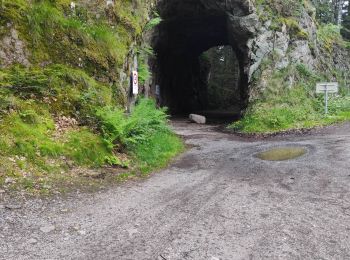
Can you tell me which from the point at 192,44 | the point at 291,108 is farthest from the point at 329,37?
the point at 291,108

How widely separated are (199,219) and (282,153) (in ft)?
18.9

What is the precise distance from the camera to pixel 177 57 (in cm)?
3033

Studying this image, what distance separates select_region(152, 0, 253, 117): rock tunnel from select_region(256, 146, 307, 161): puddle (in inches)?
343

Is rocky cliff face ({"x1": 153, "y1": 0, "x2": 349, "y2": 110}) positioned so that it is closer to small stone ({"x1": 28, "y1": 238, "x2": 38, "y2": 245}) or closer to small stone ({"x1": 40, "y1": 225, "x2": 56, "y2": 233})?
small stone ({"x1": 40, "y1": 225, "x2": 56, "y2": 233})

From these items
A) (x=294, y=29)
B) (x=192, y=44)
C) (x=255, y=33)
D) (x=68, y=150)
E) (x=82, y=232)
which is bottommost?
(x=82, y=232)

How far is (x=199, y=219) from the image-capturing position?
5328 millimetres

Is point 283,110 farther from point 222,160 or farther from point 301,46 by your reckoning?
point 222,160

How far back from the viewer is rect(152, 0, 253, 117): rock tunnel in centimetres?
1952

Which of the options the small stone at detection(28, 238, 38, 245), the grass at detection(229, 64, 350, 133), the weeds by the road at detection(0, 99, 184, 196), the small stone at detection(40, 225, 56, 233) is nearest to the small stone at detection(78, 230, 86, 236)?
Result: the small stone at detection(40, 225, 56, 233)

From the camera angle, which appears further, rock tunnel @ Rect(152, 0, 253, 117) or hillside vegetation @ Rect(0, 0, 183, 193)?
rock tunnel @ Rect(152, 0, 253, 117)

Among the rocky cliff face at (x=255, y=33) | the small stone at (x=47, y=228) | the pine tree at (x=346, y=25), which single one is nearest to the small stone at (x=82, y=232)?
the small stone at (x=47, y=228)

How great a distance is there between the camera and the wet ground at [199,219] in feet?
14.0

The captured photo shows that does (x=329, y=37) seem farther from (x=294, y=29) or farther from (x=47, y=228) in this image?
(x=47, y=228)

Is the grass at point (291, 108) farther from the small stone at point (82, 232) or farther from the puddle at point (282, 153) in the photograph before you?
the small stone at point (82, 232)
